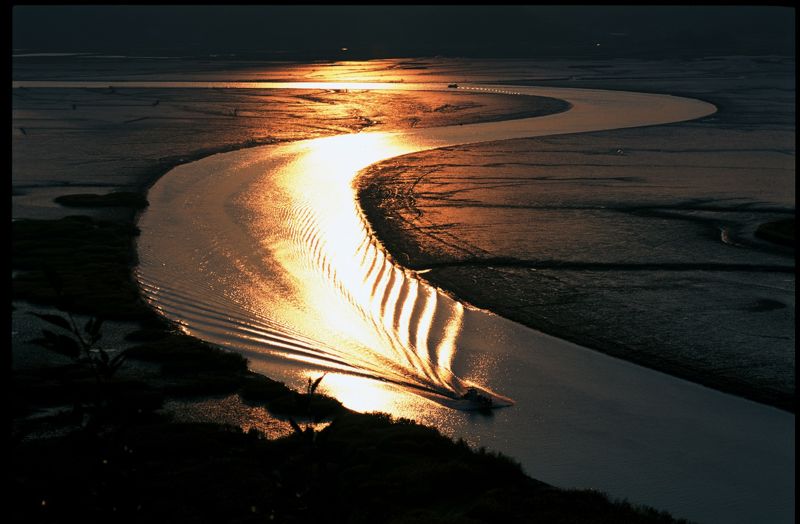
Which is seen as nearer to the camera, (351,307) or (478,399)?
(478,399)

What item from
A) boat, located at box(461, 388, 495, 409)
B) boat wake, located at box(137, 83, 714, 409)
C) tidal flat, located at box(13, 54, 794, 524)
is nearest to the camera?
boat, located at box(461, 388, 495, 409)

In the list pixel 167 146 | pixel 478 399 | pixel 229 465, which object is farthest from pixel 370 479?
pixel 167 146

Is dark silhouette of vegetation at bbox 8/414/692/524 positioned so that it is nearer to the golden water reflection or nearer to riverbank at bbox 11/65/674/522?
riverbank at bbox 11/65/674/522

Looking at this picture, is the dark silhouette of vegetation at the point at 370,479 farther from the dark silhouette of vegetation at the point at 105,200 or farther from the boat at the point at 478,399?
the dark silhouette of vegetation at the point at 105,200

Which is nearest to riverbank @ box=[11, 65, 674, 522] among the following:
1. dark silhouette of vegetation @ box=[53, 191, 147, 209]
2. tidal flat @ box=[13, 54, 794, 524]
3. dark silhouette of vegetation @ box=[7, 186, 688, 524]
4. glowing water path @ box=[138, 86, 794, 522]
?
dark silhouette of vegetation @ box=[7, 186, 688, 524]

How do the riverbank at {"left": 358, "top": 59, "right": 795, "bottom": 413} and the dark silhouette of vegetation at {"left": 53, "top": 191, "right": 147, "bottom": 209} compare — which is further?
the dark silhouette of vegetation at {"left": 53, "top": 191, "right": 147, "bottom": 209}

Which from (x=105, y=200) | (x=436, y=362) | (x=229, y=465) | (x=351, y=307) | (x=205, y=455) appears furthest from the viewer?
(x=105, y=200)

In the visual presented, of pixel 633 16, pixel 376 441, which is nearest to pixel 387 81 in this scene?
pixel 376 441

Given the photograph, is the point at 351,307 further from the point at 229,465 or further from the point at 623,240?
the point at 229,465

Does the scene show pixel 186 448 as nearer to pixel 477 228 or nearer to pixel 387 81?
pixel 477 228

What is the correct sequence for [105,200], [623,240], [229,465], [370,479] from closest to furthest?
[229,465]
[370,479]
[623,240]
[105,200]
